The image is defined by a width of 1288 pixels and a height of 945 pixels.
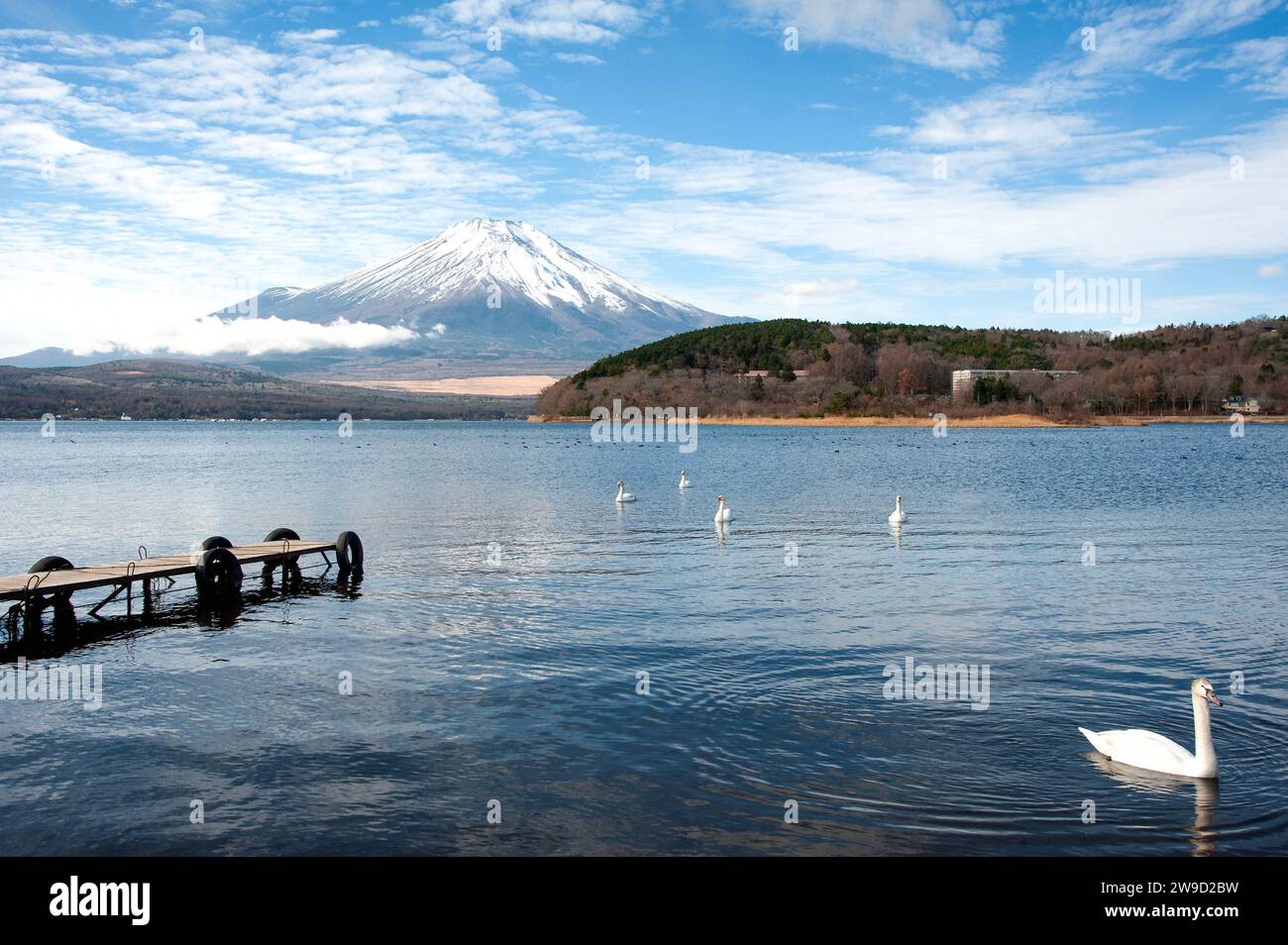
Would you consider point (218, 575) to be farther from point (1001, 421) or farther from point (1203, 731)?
point (1001, 421)

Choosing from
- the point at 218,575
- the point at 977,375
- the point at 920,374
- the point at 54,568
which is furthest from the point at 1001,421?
the point at 54,568

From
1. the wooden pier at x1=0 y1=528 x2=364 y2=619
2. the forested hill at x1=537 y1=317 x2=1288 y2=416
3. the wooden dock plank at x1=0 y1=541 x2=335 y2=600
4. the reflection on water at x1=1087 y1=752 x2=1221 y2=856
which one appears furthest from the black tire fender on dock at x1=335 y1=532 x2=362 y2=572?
the forested hill at x1=537 y1=317 x2=1288 y2=416

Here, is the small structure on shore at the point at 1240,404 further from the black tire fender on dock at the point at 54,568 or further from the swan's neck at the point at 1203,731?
the black tire fender on dock at the point at 54,568

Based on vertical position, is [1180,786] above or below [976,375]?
below

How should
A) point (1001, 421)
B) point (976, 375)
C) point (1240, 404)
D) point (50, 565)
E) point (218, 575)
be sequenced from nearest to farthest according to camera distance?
point (50, 565) < point (218, 575) < point (1001, 421) < point (1240, 404) < point (976, 375)

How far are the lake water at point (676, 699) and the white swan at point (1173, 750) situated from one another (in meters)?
0.16

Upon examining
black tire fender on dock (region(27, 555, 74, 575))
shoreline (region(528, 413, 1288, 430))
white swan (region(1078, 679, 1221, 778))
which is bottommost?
white swan (region(1078, 679, 1221, 778))

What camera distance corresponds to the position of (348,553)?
74.3 feet

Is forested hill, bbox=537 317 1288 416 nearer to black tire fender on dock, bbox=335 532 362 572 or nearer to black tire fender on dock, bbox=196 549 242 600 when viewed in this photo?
black tire fender on dock, bbox=335 532 362 572

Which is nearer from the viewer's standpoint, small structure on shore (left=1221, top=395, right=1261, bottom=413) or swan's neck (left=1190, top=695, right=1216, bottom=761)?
swan's neck (left=1190, top=695, right=1216, bottom=761)

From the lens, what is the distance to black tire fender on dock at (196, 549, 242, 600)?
19.3 meters

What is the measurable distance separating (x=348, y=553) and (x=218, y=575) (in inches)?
131
